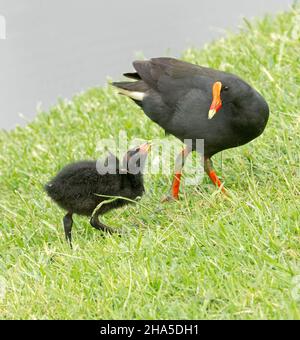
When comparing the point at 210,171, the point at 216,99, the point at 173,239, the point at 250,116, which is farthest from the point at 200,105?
the point at 173,239

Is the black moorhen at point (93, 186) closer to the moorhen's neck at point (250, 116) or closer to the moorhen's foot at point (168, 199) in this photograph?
the moorhen's foot at point (168, 199)

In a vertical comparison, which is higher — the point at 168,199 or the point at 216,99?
the point at 216,99

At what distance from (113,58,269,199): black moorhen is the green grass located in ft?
0.98

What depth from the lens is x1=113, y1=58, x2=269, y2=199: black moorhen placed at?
5254 millimetres

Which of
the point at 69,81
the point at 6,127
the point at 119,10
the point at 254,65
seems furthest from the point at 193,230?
the point at 119,10

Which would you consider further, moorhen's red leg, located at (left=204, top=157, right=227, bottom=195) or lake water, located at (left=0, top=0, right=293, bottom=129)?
lake water, located at (left=0, top=0, right=293, bottom=129)

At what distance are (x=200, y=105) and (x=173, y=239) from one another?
3.86ft

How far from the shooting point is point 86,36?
1108cm

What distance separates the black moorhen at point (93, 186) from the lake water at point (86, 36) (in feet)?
14.4

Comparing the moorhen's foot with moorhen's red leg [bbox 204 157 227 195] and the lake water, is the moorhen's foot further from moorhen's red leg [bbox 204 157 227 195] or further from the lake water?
the lake water

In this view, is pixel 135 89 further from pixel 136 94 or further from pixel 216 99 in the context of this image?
pixel 216 99

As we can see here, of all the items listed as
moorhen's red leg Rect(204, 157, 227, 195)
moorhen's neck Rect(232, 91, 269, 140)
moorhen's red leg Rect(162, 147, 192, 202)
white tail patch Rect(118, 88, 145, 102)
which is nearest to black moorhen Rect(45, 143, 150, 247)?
moorhen's red leg Rect(162, 147, 192, 202)
